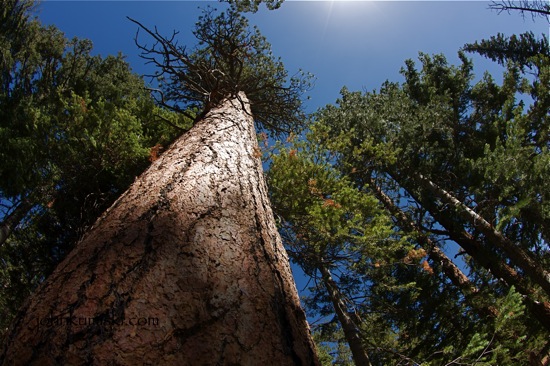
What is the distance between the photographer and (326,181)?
540 centimetres

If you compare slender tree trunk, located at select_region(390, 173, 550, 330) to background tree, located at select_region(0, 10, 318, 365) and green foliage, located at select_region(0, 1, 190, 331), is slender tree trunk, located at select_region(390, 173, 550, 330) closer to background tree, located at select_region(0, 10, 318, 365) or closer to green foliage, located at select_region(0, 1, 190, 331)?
background tree, located at select_region(0, 10, 318, 365)

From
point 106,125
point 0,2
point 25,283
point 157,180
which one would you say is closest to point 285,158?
point 106,125

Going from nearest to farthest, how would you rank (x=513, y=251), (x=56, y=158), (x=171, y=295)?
(x=171, y=295) < (x=56, y=158) < (x=513, y=251)

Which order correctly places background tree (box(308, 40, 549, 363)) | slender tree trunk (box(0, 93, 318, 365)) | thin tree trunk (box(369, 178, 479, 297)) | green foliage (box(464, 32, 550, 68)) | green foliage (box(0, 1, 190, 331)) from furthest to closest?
green foliage (box(464, 32, 550, 68)) → thin tree trunk (box(369, 178, 479, 297)) → background tree (box(308, 40, 549, 363)) → green foliage (box(0, 1, 190, 331)) → slender tree trunk (box(0, 93, 318, 365))

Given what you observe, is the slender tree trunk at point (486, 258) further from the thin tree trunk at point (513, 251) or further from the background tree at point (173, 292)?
the background tree at point (173, 292)

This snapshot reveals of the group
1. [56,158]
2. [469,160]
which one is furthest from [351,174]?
[56,158]

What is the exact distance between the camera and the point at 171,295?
1.36 meters

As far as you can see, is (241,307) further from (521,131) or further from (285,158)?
(521,131)

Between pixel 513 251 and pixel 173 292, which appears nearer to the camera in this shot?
pixel 173 292

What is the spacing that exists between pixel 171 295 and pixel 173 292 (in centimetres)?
2

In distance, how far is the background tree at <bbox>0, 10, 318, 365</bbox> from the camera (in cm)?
119

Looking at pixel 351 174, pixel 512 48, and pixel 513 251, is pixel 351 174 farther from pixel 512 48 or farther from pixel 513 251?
pixel 512 48

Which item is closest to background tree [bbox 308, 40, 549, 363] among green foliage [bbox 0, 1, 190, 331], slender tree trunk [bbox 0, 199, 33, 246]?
green foliage [bbox 0, 1, 190, 331]

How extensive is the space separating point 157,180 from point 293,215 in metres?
3.28
